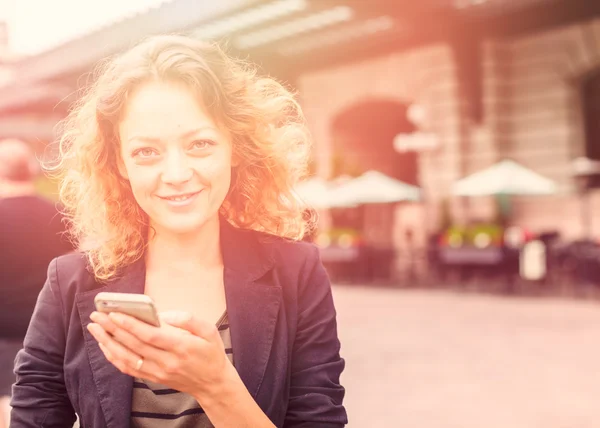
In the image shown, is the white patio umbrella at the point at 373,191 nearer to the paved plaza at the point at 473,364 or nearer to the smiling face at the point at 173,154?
the paved plaza at the point at 473,364

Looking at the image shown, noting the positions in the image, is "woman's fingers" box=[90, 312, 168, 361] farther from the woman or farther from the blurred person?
the blurred person

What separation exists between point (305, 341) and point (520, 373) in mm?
6342

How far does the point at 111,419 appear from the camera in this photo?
1657 mm

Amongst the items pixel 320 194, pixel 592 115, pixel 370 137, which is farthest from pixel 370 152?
pixel 592 115

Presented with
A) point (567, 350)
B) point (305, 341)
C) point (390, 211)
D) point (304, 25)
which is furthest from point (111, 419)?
point (390, 211)

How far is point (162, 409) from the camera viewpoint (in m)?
1.70

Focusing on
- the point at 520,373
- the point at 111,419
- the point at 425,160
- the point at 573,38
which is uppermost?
the point at 573,38

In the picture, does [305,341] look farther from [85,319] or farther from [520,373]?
[520,373]

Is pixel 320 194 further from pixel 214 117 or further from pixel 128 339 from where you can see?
pixel 128 339

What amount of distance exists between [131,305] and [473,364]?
285 inches

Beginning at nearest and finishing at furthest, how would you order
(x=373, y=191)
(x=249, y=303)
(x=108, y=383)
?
1. (x=108, y=383)
2. (x=249, y=303)
3. (x=373, y=191)

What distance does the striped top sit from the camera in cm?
168

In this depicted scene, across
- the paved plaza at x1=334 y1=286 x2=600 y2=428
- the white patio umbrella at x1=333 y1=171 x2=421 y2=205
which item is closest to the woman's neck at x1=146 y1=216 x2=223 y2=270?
the paved plaza at x1=334 y1=286 x2=600 y2=428

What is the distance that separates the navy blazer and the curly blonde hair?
0.32 feet
